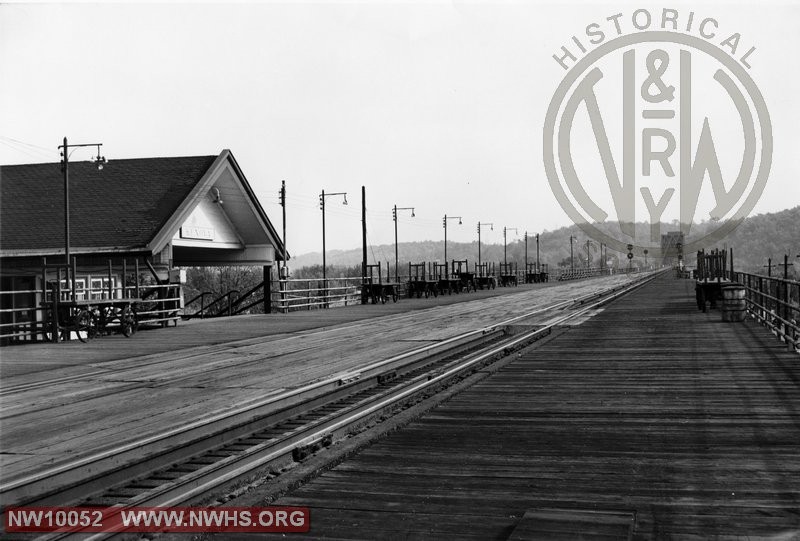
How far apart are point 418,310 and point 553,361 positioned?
17692mm

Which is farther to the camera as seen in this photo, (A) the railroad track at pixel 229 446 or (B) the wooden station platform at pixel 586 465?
(A) the railroad track at pixel 229 446

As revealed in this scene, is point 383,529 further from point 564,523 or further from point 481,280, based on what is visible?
point 481,280

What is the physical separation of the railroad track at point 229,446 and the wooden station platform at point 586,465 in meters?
0.73

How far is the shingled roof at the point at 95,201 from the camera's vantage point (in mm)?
26891

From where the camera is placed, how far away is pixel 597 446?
7.28 m

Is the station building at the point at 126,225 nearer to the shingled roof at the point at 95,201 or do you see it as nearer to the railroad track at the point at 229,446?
the shingled roof at the point at 95,201

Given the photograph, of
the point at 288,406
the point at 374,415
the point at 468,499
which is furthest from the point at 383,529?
the point at 288,406

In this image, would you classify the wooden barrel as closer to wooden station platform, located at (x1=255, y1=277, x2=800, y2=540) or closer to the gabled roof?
wooden station platform, located at (x1=255, y1=277, x2=800, y2=540)

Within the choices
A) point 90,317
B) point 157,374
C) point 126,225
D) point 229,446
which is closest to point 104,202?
point 126,225

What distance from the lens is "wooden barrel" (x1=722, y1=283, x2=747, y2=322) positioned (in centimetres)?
2155

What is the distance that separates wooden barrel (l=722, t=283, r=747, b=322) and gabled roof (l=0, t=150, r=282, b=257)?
1596cm

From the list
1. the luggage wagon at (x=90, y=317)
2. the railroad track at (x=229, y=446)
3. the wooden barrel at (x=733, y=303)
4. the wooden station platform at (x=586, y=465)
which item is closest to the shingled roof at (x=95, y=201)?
the luggage wagon at (x=90, y=317)

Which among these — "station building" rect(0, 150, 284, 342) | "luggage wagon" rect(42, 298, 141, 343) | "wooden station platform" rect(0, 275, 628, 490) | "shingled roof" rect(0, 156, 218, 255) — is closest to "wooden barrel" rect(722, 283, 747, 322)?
"wooden station platform" rect(0, 275, 628, 490)

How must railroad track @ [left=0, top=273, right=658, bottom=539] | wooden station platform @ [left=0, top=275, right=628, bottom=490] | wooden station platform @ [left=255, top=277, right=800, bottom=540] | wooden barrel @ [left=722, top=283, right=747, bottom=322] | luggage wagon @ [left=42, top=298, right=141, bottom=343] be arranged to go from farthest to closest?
wooden barrel @ [left=722, top=283, right=747, bottom=322]
luggage wagon @ [left=42, top=298, right=141, bottom=343]
wooden station platform @ [left=0, top=275, right=628, bottom=490]
railroad track @ [left=0, top=273, right=658, bottom=539]
wooden station platform @ [left=255, top=277, right=800, bottom=540]
